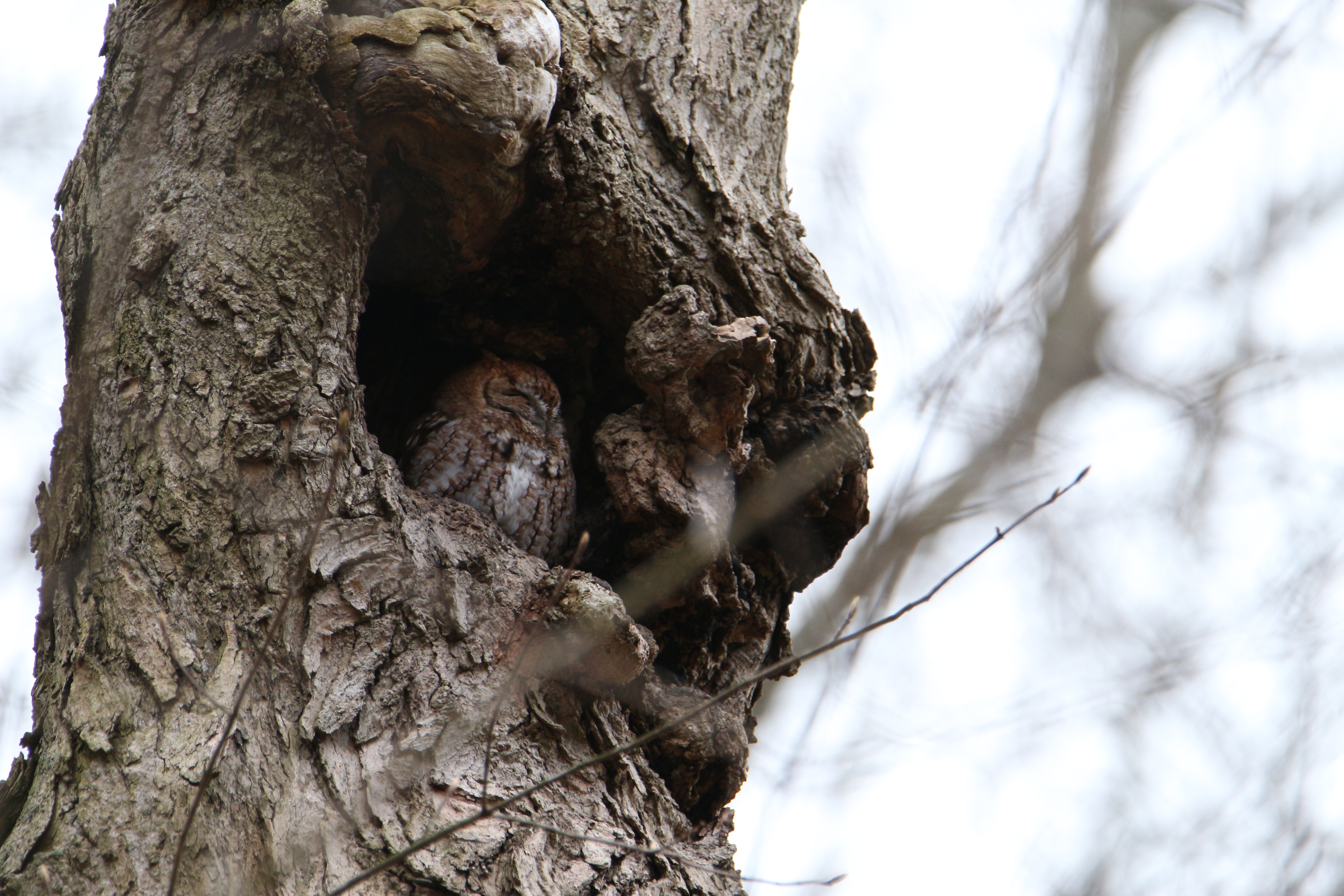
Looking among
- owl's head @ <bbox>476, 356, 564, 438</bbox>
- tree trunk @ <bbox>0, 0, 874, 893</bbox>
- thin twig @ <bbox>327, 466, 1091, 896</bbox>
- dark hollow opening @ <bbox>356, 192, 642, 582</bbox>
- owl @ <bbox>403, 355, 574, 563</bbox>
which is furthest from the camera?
owl's head @ <bbox>476, 356, 564, 438</bbox>

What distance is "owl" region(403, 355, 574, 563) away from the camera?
2.94 metres

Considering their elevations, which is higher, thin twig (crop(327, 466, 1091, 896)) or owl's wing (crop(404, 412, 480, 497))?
owl's wing (crop(404, 412, 480, 497))

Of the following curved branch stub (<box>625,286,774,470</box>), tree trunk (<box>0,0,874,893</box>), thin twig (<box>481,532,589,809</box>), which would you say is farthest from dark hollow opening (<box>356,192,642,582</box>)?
thin twig (<box>481,532,589,809</box>)

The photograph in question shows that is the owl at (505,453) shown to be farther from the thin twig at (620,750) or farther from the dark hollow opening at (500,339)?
the thin twig at (620,750)

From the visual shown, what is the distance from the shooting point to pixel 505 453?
3021mm

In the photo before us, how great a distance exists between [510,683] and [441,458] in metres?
1.68

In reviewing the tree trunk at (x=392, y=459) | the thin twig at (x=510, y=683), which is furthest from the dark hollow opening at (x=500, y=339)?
the thin twig at (x=510, y=683)

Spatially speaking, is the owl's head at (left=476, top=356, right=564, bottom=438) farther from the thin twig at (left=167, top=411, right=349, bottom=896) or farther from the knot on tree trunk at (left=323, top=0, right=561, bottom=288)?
the thin twig at (left=167, top=411, right=349, bottom=896)

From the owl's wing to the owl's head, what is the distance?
0.47ft

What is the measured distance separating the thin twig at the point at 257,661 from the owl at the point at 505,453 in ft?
3.54

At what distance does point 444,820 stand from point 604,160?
1.45 m

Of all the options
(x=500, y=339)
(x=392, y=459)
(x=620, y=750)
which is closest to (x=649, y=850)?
(x=620, y=750)

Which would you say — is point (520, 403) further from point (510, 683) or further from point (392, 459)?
point (510, 683)

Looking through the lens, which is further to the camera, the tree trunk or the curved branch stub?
the curved branch stub
